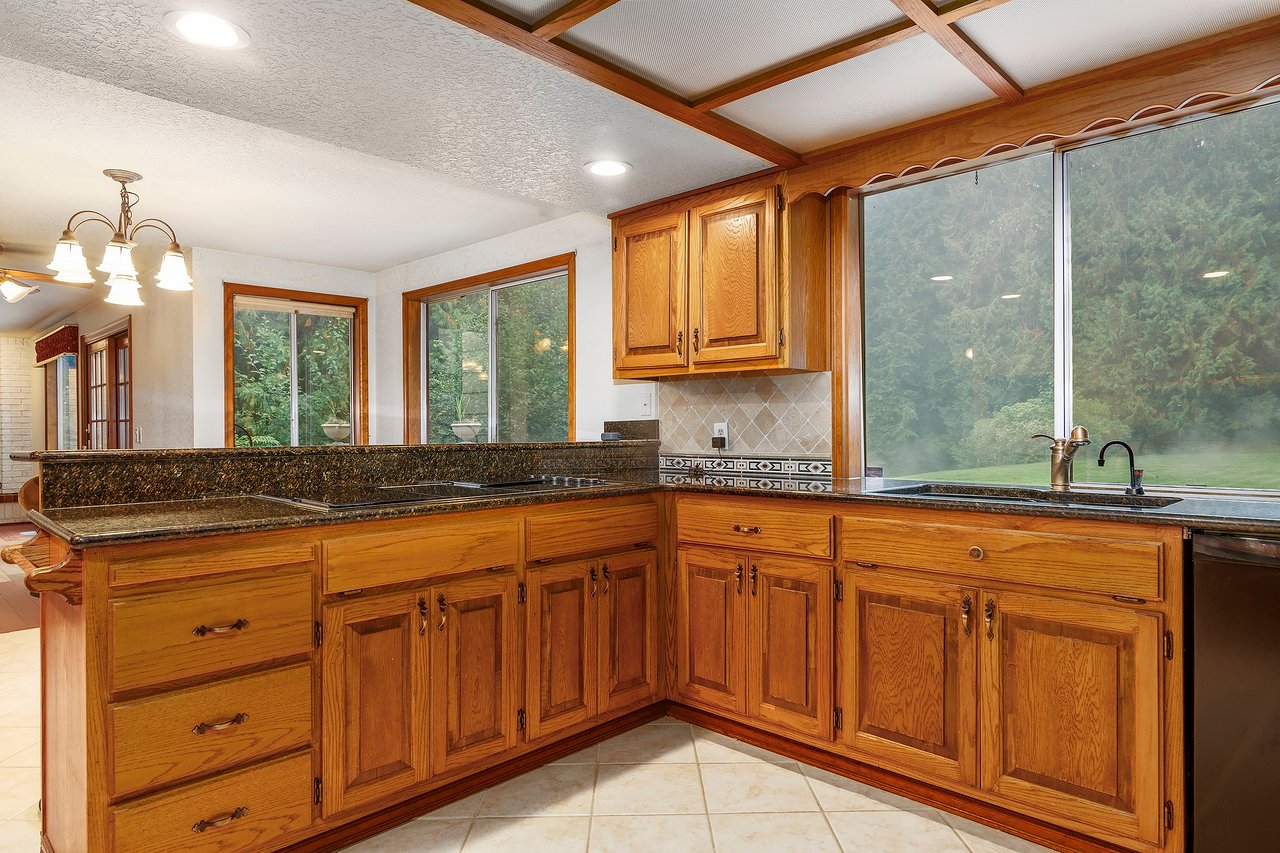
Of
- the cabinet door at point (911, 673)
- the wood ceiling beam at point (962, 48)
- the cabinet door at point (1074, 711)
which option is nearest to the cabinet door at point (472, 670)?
the cabinet door at point (911, 673)

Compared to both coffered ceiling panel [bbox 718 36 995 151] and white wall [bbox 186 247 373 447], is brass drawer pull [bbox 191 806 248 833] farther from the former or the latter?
white wall [bbox 186 247 373 447]

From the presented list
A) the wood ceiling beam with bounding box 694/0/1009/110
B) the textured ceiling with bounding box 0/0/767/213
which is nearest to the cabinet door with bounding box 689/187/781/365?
the textured ceiling with bounding box 0/0/767/213

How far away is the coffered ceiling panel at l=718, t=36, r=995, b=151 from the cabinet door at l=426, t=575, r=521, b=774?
1.76 meters

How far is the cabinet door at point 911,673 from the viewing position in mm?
2131

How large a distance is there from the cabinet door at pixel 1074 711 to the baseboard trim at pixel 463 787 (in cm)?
127

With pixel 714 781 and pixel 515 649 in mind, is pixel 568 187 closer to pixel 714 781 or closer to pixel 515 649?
pixel 515 649

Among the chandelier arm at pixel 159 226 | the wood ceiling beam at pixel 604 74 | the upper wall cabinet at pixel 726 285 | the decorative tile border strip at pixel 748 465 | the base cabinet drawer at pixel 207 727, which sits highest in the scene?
the chandelier arm at pixel 159 226

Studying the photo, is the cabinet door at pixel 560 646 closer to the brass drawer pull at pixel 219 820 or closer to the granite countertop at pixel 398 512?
the granite countertop at pixel 398 512

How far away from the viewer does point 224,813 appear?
1.75 metres

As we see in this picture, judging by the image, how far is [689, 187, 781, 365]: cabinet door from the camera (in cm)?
289

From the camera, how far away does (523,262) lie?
4434 mm

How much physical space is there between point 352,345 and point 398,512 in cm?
399

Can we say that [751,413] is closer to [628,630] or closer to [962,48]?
[628,630]

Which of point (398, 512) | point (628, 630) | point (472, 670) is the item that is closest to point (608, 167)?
point (398, 512)
